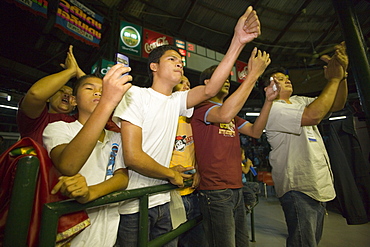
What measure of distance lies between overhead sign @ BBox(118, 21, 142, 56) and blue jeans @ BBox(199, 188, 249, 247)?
5.73m

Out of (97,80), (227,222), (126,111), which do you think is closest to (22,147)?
(126,111)

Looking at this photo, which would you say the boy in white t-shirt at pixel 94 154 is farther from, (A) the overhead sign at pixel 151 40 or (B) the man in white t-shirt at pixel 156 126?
(A) the overhead sign at pixel 151 40

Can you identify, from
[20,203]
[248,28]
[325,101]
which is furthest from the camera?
[325,101]

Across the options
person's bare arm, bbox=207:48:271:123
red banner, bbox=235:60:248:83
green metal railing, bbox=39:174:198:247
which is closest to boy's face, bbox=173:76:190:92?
person's bare arm, bbox=207:48:271:123

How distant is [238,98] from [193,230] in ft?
4.26

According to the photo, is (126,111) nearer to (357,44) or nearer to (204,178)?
(204,178)

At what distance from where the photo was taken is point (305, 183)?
5.63 ft

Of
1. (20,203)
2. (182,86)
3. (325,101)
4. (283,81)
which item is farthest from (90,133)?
(283,81)

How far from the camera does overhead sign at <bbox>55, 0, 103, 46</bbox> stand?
4.76 metres

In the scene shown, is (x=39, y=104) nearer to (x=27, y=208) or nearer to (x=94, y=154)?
(x=94, y=154)

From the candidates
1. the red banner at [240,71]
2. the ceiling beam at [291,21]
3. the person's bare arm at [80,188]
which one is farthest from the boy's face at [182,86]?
the ceiling beam at [291,21]

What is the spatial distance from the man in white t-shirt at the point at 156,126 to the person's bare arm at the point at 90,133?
10.2 inches

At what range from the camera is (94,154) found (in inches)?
45.1

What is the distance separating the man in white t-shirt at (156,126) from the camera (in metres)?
1.13
